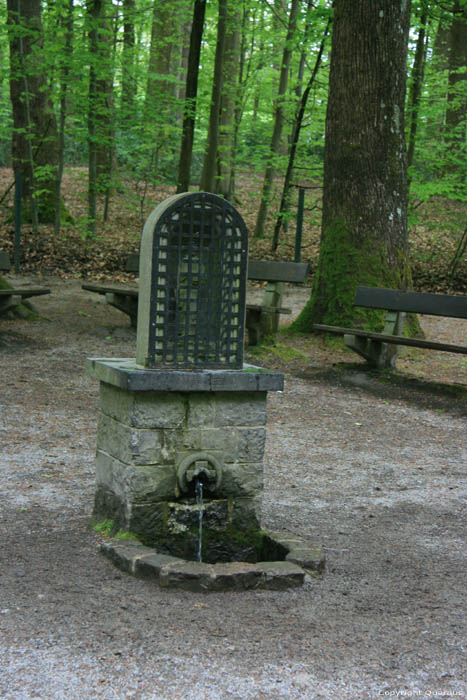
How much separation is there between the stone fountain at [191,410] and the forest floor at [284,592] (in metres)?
0.33

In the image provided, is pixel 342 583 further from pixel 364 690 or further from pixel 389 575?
pixel 364 690

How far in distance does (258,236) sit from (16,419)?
558 inches

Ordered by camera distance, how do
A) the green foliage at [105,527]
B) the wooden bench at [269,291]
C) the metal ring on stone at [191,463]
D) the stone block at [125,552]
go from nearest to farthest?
the stone block at [125,552], the metal ring on stone at [191,463], the green foliage at [105,527], the wooden bench at [269,291]

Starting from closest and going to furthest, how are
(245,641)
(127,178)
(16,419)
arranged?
(245,641)
(16,419)
(127,178)

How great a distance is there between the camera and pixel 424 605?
3516mm

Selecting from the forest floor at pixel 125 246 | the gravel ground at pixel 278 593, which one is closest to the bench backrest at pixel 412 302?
the gravel ground at pixel 278 593

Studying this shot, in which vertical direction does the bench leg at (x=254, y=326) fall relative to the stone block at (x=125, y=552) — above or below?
above

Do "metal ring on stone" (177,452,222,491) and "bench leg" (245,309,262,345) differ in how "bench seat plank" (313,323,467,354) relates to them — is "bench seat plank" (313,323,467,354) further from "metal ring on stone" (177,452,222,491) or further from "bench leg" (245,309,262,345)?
"metal ring on stone" (177,452,222,491)

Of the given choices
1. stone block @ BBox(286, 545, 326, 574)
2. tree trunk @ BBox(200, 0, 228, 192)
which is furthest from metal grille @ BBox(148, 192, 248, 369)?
tree trunk @ BBox(200, 0, 228, 192)

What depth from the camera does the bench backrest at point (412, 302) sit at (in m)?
8.47

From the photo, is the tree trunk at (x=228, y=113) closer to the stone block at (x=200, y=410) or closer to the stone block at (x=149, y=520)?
the stone block at (x=200, y=410)

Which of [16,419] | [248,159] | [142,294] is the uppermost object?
[248,159]


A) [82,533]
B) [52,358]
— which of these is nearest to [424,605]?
[82,533]

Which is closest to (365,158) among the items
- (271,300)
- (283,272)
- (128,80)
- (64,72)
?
(283,272)
